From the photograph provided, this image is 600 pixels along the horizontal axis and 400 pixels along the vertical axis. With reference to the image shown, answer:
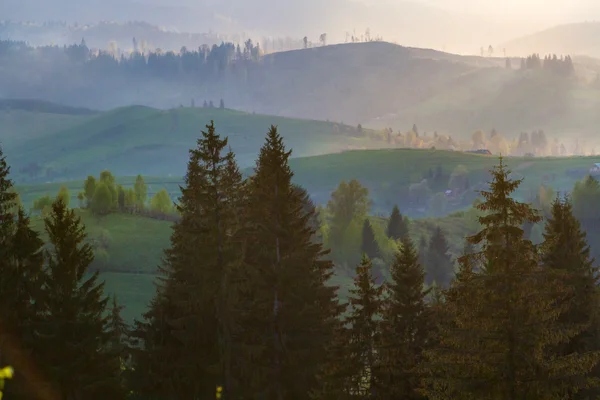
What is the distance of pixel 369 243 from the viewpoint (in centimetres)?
16388

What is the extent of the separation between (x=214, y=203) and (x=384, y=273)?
121889 millimetres

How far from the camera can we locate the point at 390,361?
36.1 metres

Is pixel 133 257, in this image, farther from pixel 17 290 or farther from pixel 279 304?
pixel 279 304

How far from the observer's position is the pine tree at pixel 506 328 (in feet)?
84.3

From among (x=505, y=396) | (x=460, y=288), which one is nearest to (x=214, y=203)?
(x=460, y=288)

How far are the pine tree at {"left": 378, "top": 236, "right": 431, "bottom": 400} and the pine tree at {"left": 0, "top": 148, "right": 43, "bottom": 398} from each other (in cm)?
1744

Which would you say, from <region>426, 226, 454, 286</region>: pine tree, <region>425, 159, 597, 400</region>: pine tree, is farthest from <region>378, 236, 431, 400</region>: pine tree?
<region>426, 226, 454, 286</region>: pine tree

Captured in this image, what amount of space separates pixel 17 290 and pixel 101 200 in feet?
417

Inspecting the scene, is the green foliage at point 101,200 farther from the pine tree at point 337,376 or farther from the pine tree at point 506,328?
the pine tree at point 506,328

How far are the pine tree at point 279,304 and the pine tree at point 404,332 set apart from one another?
491 centimetres

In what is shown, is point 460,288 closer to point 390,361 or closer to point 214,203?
point 390,361

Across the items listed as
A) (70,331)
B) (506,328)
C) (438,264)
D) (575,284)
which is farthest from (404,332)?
(438,264)

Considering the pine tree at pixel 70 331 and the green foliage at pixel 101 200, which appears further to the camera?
the green foliage at pixel 101 200

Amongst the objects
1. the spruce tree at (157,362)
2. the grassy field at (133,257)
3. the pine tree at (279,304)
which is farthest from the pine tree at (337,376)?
the grassy field at (133,257)
